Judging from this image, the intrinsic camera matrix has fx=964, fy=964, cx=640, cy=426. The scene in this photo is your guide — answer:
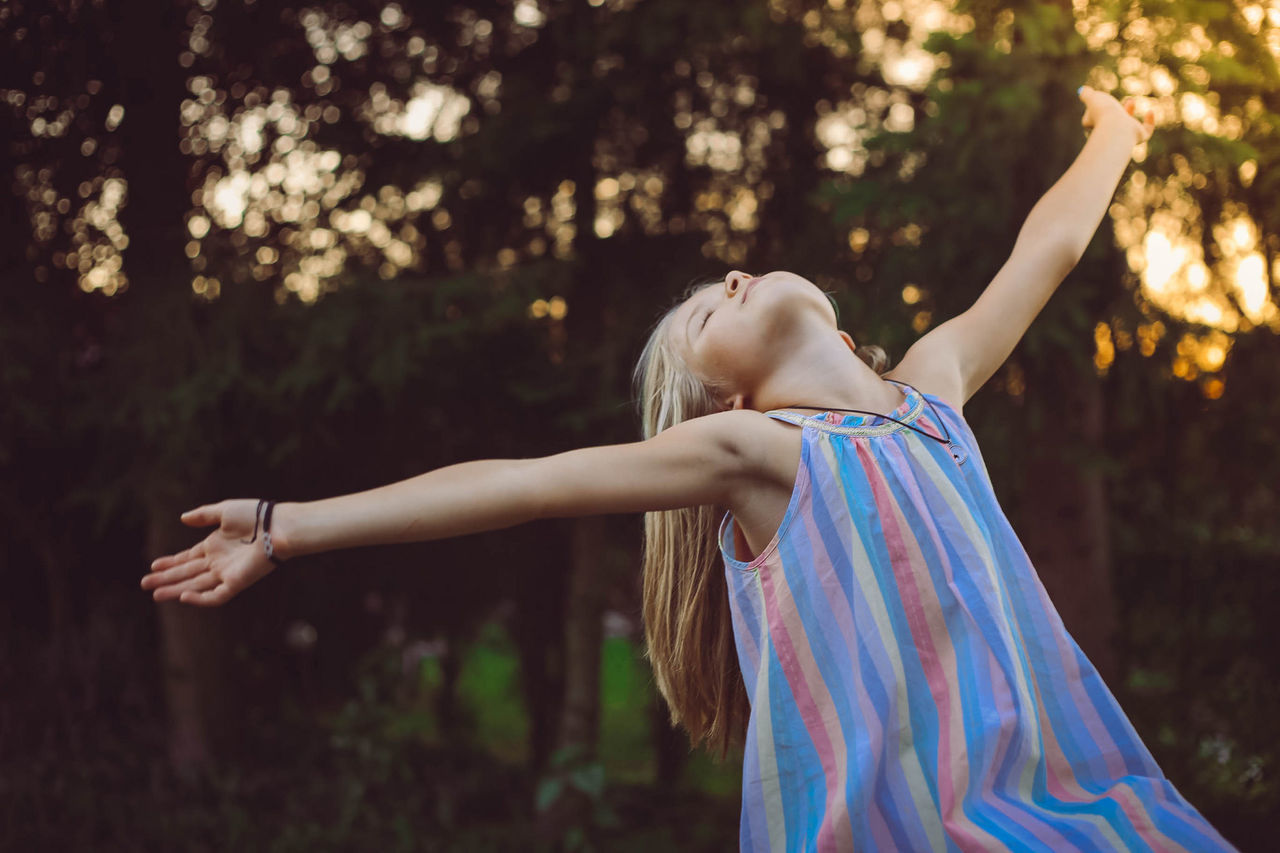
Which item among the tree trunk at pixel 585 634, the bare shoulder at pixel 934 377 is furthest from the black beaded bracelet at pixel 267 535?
the tree trunk at pixel 585 634

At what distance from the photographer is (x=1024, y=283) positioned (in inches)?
82.4

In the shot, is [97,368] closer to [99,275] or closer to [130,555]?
[99,275]

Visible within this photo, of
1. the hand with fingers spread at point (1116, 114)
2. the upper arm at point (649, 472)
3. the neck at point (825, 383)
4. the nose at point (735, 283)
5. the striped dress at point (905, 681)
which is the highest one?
the hand with fingers spread at point (1116, 114)

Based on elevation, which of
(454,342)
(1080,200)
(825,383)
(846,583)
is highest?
(454,342)

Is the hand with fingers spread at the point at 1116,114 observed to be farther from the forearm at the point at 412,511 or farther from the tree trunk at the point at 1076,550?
Result: the tree trunk at the point at 1076,550

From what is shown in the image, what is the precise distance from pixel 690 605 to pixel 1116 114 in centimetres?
164

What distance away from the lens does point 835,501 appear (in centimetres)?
160

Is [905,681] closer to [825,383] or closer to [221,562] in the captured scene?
[825,383]

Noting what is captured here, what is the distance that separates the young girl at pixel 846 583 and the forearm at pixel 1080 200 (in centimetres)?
54

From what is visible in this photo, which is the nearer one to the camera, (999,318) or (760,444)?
(760,444)

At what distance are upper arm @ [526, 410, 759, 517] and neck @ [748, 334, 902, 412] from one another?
0.20 metres

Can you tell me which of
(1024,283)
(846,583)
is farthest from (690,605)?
(1024,283)

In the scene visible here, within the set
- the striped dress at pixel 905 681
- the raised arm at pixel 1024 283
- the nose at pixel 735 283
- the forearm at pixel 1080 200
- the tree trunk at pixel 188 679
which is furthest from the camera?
the tree trunk at pixel 188 679

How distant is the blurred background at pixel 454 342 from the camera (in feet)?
14.2
